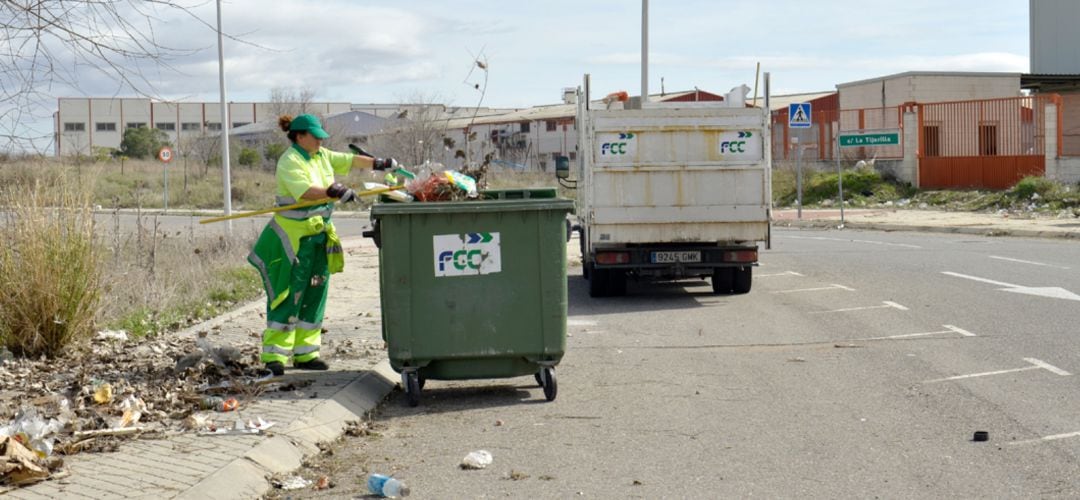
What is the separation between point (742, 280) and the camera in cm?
1440

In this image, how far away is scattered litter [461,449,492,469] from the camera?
6.26m

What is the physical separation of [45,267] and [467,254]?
3124 mm

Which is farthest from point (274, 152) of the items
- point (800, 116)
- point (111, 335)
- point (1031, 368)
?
point (1031, 368)

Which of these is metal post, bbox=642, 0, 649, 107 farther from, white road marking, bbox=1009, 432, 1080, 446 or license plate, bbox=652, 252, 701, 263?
white road marking, bbox=1009, 432, 1080, 446

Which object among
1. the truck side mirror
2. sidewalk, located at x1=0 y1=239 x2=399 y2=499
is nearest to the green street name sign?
the truck side mirror

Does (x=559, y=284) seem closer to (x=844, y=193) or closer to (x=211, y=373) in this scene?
(x=211, y=373)

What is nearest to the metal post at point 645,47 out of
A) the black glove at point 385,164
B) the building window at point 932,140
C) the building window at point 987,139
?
the building window at point 932,140

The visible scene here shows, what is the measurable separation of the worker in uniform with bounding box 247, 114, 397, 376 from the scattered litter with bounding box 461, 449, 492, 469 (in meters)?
2.40

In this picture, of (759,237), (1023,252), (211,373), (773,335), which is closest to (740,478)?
(211,373)

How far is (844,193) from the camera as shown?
34.8m

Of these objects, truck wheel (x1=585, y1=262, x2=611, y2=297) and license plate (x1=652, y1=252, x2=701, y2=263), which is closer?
license plate (x1=652, y1=252, x2=701, y2=263)

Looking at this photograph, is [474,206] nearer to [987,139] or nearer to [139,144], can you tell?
[987,139]

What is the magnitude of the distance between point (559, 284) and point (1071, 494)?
3.43 meters

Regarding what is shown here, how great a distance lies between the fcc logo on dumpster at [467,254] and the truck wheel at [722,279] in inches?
264
